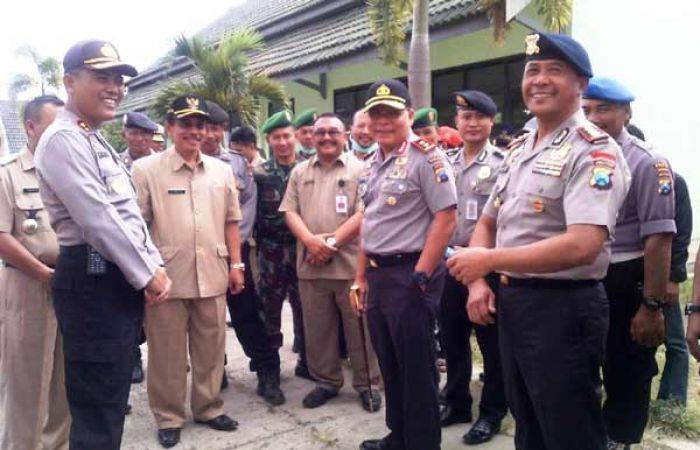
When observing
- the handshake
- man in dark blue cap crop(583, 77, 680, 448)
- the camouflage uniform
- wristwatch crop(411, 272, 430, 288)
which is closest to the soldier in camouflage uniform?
the camouflage uniform

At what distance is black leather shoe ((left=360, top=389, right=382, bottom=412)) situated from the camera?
12.4 feet

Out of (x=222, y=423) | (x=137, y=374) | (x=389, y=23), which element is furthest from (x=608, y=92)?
(x=389, y=23)

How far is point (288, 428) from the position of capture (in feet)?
11.7

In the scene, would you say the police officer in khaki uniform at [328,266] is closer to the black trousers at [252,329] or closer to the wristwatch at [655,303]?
the black trousers at [252,329]

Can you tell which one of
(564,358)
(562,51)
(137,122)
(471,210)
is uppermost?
(137,122)

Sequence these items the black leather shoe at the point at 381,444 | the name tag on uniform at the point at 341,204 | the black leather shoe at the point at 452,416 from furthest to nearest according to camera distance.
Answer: the name tag on uniform at the point at 341,204, the black leather shoe at the point at 452,416, the black leather shoe at the point at 381,444

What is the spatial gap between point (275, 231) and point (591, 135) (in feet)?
8.93

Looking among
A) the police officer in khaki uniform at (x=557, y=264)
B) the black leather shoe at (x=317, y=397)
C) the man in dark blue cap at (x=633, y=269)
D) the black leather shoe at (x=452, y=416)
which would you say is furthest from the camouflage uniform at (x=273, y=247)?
the police officer in khaki uniform at (x=557, y=264)

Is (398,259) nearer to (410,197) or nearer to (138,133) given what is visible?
(410,197)

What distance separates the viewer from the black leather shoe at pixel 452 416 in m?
3.52

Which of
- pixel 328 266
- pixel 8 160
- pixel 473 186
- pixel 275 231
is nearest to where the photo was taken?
pixel 8 160

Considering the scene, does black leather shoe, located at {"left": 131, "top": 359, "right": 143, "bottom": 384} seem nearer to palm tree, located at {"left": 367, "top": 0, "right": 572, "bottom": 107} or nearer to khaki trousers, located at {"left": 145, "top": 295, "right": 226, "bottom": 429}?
khaki trousers, located at {"left": 145, "top": 295, "right": 226, "bottom": 429}

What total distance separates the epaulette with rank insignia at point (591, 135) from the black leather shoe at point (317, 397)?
2598 mm

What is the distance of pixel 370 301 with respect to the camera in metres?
3.07
